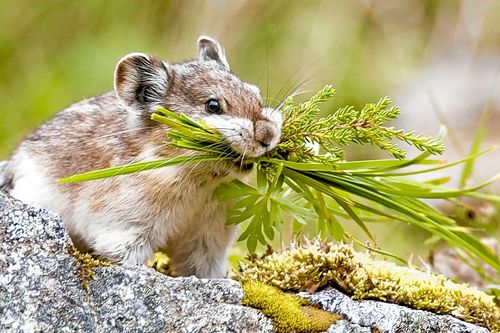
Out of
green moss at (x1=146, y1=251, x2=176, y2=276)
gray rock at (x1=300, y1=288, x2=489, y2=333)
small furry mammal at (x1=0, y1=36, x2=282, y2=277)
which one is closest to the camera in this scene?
gray rock at (x1=300, y1=288, x2=489, y2=333)

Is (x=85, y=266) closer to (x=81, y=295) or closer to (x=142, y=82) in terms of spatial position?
(x=81, y=295)

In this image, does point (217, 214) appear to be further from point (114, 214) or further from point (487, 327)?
point (487, 327)

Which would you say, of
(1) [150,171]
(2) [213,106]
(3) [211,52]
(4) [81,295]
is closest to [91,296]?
(4) [81,295]

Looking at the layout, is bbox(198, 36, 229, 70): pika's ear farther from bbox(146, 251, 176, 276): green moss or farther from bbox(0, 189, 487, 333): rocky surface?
bbox(0, 189, 487, 333): rocky surface

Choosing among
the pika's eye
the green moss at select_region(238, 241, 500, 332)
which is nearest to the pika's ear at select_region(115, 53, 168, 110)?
the pika's eye

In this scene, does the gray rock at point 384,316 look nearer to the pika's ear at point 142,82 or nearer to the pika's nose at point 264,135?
the pika's nose at point 264,135

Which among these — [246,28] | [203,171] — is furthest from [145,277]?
[246,28]
